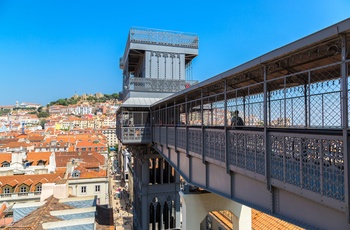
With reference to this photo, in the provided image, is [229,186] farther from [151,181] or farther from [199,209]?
[151,181]

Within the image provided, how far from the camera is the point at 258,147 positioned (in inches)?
193

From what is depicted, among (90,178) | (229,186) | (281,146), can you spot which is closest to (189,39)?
(229,186)

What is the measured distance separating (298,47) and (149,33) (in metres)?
15.2

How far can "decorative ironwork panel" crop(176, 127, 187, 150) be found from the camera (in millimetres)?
9194

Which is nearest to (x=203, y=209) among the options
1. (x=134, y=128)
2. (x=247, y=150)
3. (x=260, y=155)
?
(x=247, y=150)

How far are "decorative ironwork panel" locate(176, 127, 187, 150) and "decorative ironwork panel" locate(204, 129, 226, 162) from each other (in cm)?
180

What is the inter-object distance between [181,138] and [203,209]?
2813 mm

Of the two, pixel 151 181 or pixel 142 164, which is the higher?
pixel 142 164

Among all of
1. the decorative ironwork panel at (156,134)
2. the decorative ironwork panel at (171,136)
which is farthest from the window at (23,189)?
the decorative ironwork panel at (171,136)

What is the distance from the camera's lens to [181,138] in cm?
956

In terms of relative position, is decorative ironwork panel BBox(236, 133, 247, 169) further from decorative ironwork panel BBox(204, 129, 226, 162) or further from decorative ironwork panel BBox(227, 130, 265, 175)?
decorative ironwork panel BBox(204, 129, 226, 162)

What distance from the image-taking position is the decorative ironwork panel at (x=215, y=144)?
6.35m

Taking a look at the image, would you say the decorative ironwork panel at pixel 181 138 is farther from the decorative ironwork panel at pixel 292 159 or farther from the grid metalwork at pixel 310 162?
the decorative ironwork panel at pixel 292 159

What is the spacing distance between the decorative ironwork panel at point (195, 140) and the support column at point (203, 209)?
204 cm
